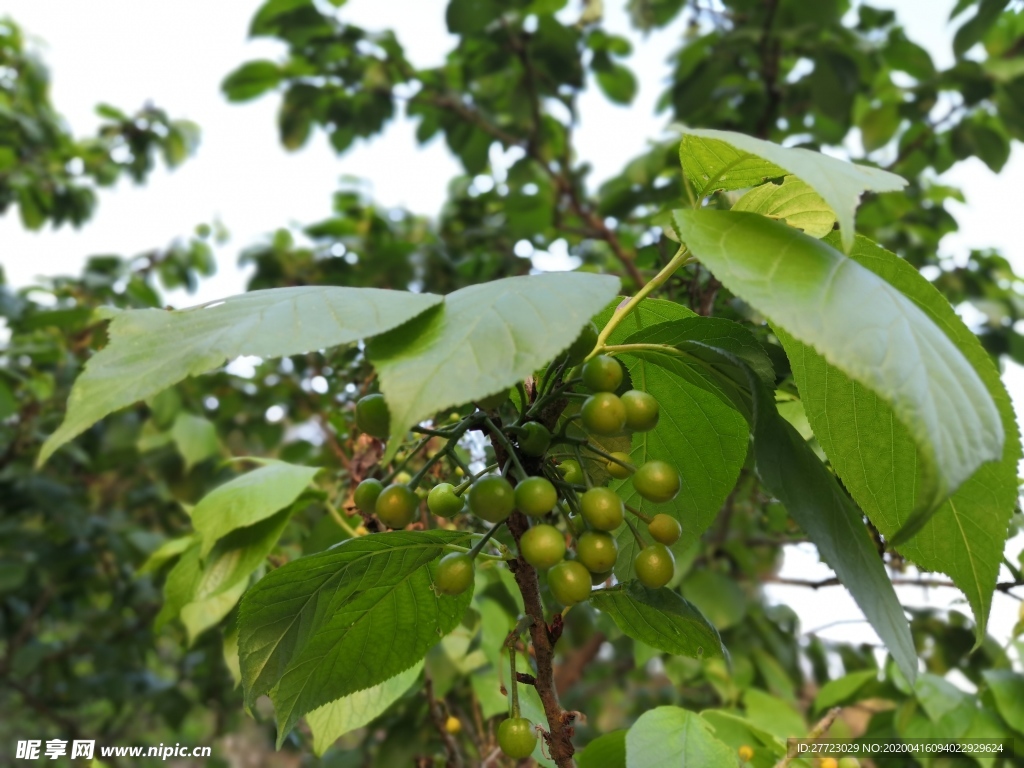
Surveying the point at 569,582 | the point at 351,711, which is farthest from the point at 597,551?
the point at 351,711

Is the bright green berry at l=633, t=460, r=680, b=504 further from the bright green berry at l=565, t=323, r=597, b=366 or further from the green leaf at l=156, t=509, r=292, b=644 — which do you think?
the green leaf at l=156, t=509, r=292, b=644

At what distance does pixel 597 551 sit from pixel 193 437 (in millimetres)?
1797

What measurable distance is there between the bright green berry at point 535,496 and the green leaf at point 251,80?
2350mm

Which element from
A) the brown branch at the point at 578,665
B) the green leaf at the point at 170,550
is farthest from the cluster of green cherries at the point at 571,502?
the brown branch at the point at 578,665

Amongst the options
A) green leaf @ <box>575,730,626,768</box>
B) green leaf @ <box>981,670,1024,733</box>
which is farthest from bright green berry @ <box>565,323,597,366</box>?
green leaf @ <box>981,670,1024,733</box>

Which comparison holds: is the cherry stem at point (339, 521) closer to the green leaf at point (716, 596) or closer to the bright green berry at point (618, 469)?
the bright green berry at point (618, 469)

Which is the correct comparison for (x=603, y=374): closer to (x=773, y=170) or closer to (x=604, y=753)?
(x=773, y=170)

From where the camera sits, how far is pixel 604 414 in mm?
544

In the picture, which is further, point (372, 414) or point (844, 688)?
point (844, 688)

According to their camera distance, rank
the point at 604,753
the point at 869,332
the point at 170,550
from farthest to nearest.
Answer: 1. the point at 170,550
2. the point at 604,753
3. the point at 869,332

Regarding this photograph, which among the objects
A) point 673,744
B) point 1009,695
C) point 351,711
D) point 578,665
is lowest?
point 578,665

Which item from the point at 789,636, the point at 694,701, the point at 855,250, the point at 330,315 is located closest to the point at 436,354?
the point at 330,315

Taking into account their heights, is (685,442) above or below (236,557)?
above

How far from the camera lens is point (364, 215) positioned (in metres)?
2.74
